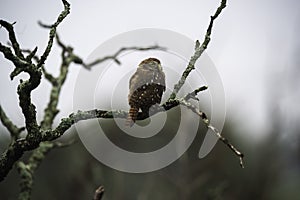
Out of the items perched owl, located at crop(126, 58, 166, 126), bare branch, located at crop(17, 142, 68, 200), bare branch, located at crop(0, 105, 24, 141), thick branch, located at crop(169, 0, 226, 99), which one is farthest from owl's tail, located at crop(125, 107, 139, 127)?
bare branch, located at crop(17, 142, 68, 200)

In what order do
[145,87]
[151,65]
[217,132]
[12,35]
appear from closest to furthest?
[217,132] → [12,35] → [145,87] → [151,65]

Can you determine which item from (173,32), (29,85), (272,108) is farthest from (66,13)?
(272,108)

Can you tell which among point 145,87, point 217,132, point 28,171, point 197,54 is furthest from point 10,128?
point 217,132

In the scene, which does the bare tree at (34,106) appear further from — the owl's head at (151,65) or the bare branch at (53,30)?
the owl's head at (151,65)

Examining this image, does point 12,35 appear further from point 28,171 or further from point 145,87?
point 28,171

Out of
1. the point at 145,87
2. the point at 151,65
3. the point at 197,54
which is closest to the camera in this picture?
the point at 197,54

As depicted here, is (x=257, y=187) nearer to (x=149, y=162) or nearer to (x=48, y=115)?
(x=149, y=162)

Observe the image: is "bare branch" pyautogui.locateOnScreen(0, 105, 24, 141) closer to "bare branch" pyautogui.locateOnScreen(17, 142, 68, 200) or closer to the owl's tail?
"bare branch" pyautogui.locateOnScreen(17, 142, 68, 200)

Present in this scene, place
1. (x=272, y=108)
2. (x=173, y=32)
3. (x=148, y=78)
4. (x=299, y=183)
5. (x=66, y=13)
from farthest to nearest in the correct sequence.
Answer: (x=299, y=183) < (x=272, y=108) < (x=173, y=32) < (x=148, y=78) < (x=66, y=13)
